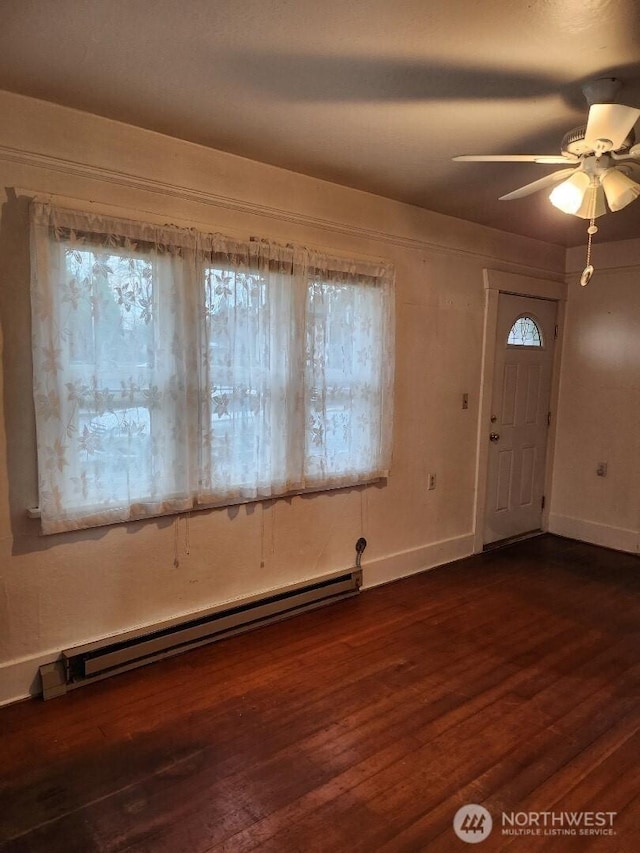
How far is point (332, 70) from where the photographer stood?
73.8 inches

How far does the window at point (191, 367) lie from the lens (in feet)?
7.34

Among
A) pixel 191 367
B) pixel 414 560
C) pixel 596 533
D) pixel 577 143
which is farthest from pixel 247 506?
pixel 596 533

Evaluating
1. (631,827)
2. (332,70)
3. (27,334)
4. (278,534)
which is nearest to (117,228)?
(27,334)

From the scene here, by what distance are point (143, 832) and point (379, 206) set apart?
129 inches

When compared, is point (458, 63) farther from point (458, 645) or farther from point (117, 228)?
point (458, 645)

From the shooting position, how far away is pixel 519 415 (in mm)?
4492

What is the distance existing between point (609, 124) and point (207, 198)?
1.75m

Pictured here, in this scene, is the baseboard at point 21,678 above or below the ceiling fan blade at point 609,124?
below

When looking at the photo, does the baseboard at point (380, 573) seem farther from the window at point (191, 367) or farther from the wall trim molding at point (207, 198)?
the wall trim molding at point (207, 198)

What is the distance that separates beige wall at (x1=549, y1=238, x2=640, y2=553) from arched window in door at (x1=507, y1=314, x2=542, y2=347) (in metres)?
0.38

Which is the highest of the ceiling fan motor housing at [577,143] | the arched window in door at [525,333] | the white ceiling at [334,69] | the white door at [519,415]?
the white ceiling at [334,69]

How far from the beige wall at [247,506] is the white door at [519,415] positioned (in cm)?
28

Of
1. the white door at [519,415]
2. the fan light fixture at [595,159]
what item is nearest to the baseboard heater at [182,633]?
the white door at [519,415]

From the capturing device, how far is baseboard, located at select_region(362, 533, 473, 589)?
358 cm
